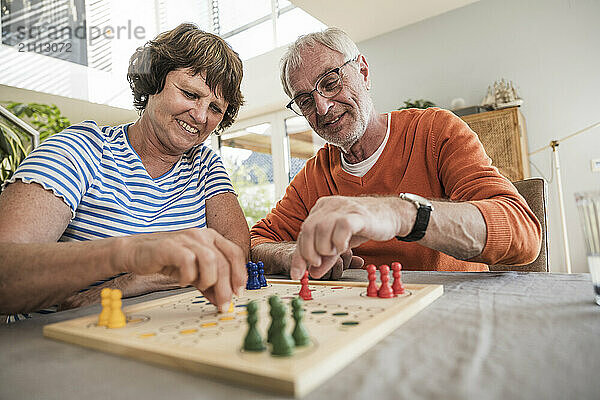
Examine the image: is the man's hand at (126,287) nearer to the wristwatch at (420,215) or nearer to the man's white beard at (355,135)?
the wristwatch at (420,215)

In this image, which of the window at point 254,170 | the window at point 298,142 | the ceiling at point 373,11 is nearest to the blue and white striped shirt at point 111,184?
the ceiling at point 373,11

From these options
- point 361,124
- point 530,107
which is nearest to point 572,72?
point 530,107

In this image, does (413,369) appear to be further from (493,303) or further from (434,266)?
(434,266)

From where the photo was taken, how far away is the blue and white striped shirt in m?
0.92

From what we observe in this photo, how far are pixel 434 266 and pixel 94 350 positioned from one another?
3.59 ft

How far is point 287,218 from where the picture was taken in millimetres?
1660

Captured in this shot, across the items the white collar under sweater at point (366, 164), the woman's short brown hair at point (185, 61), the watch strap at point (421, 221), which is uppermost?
the woman's short brown hair at point (185, 61)

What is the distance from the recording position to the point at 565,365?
0.41 metres

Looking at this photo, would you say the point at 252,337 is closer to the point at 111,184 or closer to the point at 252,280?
the point at 252,280

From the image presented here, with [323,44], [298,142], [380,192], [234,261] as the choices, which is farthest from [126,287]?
[298,142]

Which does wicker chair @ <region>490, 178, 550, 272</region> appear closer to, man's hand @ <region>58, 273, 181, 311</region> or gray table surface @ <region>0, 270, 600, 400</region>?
gray table surface @ <region>0, 270, 600, 400</region>

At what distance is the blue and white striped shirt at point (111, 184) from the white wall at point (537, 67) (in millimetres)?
3194

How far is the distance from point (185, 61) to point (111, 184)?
43cm

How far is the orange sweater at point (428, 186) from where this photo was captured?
96cm
